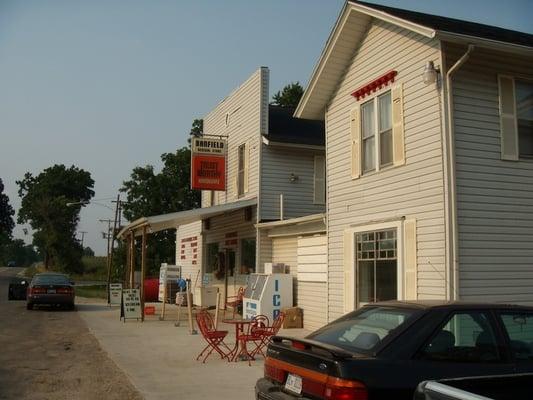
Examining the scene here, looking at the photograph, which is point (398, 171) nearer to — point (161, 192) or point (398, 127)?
point (398, 127)

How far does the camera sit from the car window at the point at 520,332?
5176 millimetres

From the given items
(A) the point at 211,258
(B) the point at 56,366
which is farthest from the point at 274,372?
(A) the point at 211,258

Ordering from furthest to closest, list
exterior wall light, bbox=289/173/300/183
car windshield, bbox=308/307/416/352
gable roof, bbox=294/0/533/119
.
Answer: exterior wall light, bbox=289/173/300/183
gable roof, bbox=294/0/533/119
car windshield, bbox=308/307/416/352

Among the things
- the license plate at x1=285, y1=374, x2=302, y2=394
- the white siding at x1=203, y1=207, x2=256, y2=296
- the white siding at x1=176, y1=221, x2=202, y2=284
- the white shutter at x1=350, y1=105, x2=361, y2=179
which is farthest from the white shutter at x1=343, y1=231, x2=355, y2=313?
the white siding at x1=176, y1=221, x2=202, y2=284

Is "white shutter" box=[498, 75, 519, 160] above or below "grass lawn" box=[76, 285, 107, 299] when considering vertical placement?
above

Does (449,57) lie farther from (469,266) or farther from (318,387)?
(318,387)

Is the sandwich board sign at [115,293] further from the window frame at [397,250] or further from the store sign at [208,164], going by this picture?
the window frame at [397,250]

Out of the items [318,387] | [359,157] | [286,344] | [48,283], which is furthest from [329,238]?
[48,283]

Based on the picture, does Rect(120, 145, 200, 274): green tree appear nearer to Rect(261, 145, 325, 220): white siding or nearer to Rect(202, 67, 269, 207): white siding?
Rect(202, 67, 269, 207): white siding

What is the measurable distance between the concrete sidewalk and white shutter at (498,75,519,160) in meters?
5.66

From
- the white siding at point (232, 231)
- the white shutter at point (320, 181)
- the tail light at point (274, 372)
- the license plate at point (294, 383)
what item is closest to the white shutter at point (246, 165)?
the white siding at point (232, 231)

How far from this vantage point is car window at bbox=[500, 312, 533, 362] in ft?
17.0

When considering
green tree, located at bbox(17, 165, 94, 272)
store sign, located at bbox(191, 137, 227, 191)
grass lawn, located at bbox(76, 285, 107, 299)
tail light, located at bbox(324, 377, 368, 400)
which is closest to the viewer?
tail light, located at bbox(324, 377, 368, 400)

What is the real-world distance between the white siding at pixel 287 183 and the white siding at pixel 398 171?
5.33m
